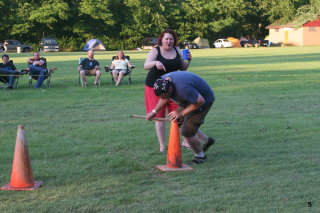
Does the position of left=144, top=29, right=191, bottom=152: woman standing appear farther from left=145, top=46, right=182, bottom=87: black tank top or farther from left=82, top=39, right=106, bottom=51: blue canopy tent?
left=82, top=39, right=106, bottom=51: blue canopy tent

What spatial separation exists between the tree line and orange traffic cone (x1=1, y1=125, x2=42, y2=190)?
49883 mm

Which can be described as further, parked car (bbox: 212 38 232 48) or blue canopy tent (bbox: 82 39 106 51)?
parked car (bbox: 212 38 232 48)

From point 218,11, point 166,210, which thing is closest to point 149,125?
point 166,210

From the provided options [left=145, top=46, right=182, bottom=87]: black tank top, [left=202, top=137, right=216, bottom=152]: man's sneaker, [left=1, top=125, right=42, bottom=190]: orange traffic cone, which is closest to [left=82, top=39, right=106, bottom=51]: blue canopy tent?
[left=145, top=46, right=182, bottom=87]: black tank top

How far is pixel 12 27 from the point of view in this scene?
55531 millimetres

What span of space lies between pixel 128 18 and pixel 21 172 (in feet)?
189

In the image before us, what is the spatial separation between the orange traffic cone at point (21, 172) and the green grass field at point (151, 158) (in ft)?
0.44

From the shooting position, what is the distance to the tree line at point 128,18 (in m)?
55.5

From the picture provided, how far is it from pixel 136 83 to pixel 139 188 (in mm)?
11635

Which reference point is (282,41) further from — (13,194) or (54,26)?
(13,194)

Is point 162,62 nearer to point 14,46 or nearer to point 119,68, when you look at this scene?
point 119,68

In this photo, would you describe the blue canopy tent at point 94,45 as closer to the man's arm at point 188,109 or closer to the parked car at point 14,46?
the parked car at point 14,46

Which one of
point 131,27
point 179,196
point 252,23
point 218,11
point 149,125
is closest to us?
point 179,196

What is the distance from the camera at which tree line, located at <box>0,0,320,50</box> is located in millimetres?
55500
